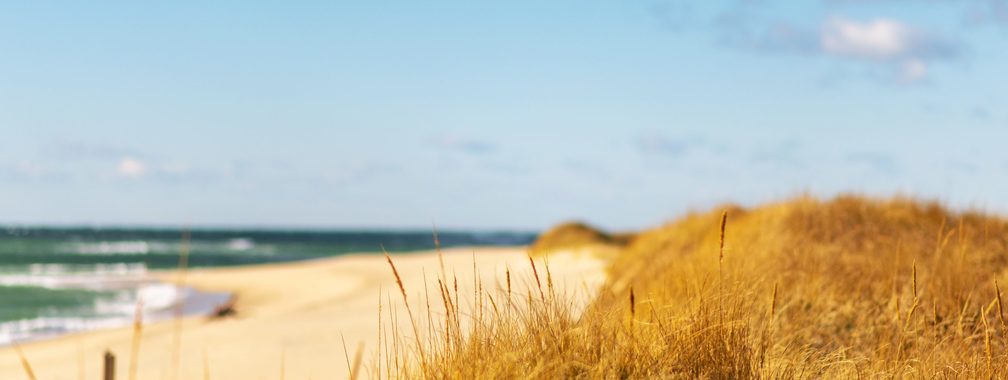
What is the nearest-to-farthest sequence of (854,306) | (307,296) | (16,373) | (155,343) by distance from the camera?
1. (854,306)
2. (16,373)
3. (155,343)
4. (307,296)

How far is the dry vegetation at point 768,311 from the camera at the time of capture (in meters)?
Answer: 3.94

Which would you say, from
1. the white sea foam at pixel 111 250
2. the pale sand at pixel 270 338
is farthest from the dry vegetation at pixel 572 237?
the white sea foam at pixel 111 250

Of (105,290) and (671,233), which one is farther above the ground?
(671,233)

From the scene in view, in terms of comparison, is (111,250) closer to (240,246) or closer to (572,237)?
(240,246)

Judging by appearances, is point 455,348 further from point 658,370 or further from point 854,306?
point 854,306

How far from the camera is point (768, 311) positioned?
4.84 metres

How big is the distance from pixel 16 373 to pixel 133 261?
29.6 metres

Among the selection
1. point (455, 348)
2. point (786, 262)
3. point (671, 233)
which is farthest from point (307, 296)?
point (455, 348)

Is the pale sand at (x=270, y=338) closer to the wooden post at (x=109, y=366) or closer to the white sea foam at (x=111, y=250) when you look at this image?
the wooden post at (x=109, y=366)

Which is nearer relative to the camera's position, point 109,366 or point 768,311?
point 109,366

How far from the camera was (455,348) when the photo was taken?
4.02m

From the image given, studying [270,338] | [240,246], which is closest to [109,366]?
[270,338]

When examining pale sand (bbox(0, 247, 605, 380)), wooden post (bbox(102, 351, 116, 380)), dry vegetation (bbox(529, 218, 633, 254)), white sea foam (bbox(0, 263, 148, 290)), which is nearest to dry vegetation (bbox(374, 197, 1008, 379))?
pale sand (bbox(0, 247, 605, 380))

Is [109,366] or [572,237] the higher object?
[109,366]
